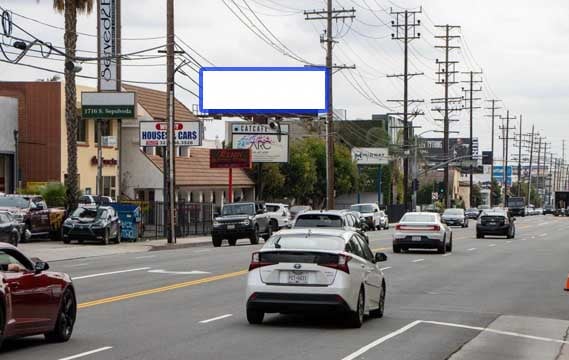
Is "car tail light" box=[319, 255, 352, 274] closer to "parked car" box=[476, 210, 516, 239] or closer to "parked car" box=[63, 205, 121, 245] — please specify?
"parked car" box=[63, 205, 121, 245]

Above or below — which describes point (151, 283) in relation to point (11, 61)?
below

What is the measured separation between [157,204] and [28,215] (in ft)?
41.0

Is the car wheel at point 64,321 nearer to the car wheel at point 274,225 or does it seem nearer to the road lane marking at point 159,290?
the road lane marking at point 159,290

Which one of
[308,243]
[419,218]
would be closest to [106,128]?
[419,218]

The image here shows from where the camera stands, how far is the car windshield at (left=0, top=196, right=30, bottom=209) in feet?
133

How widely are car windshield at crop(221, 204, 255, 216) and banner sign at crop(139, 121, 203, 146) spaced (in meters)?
4.80

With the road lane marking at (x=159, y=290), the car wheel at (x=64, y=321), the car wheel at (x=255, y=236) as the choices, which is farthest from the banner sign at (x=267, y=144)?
the car wheel at (x=64, y=321)

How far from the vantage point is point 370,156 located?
106 meters

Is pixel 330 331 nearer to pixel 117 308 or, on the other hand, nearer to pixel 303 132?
pixel 117 308

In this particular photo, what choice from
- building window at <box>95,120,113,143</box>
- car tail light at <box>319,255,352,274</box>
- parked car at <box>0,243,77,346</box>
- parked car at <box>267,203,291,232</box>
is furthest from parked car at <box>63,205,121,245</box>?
parked car at <box>0,243,77,346</box>

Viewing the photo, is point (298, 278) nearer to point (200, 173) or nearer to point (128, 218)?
point (128, 218)

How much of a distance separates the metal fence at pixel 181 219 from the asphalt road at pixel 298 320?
20051mm

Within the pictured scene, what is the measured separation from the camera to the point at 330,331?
15.9 meters

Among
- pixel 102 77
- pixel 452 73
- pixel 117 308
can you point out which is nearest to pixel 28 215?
pixel 102 77
